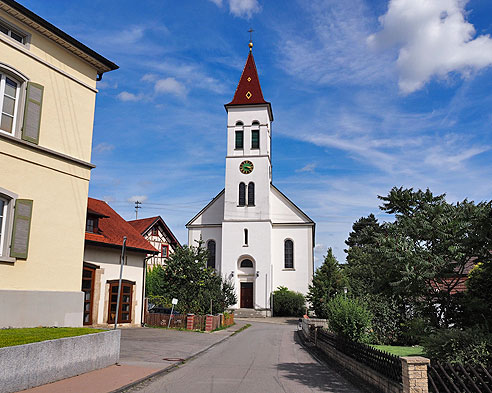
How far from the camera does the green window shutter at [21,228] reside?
37.3 ft

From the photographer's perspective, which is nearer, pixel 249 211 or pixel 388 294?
pixel 388 294

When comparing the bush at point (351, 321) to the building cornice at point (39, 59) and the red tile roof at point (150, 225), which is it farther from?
the red tile roof at point (150, 225)

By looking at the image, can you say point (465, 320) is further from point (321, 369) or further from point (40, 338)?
point (40, 338)

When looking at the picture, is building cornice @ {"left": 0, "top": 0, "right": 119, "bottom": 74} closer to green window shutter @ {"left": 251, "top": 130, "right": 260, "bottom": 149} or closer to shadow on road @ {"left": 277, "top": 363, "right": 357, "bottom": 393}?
shadow on road @ {"left": 277, "top": 363, "right": 357, "bottom": 393}

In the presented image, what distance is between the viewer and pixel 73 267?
43.3 ft

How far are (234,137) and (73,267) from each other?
3450 centimetres

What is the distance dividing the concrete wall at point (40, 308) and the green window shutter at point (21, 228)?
39.7 inches

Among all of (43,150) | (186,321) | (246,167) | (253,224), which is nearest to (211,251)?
(253,224)

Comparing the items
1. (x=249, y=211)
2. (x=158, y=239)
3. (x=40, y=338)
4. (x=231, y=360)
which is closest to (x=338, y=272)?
(x=249, y=211)

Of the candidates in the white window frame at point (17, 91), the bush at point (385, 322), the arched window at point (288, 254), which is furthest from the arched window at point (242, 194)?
the white window frame at point (17, 91)

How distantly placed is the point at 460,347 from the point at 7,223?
1074 cm

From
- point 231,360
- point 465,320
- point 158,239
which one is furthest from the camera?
point 158,239

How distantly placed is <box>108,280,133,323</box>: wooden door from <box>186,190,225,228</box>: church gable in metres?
23.3

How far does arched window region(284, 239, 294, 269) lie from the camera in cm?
4506
